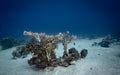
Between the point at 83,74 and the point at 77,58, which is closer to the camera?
the point at 83,74

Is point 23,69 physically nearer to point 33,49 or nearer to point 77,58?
point 33,49

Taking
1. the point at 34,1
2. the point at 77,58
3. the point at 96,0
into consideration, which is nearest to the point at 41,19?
the point at 34,1

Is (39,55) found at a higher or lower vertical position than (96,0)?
lower

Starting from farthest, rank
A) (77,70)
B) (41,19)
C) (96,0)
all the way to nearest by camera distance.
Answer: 1. (41,19)
2. (96,0)
3. (77,70)

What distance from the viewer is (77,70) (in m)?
8.98

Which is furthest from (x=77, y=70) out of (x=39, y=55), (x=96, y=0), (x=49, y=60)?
(x=96, y=0)

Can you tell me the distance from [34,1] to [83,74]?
79.7m

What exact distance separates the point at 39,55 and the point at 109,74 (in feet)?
14.0

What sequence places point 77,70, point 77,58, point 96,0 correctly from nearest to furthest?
1. point 77,70
2. point 77,58
3. point 96,0

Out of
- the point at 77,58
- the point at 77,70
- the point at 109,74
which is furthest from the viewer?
the point at 77,58

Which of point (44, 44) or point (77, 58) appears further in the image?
point (77, 58)

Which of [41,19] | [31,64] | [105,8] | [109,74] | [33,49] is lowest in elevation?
[109,74]

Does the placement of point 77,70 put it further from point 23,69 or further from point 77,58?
point 23,69

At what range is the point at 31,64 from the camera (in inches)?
384
